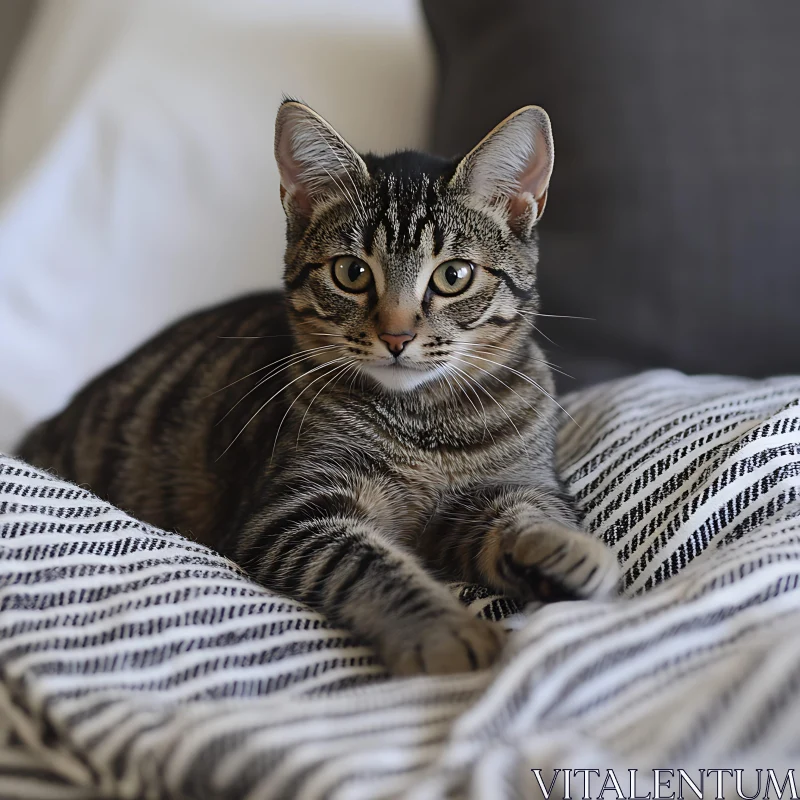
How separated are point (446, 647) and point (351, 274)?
20.3 inches

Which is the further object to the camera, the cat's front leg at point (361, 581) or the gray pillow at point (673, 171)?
the gray pillow at point (673, 171)

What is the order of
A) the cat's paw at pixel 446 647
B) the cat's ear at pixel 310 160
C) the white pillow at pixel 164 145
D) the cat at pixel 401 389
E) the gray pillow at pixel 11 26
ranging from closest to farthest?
1. the cat's paw at pixel 446 647
2. the cat at pixel 401 389
3. the cat's ear at pixel 310 160
4. the white pillow at pixel 164 145
5. the gray pillow at pixel 11 26

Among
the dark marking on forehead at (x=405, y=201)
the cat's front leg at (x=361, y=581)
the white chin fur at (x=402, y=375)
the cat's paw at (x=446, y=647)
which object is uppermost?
the dark marking on forehead at (x=405, y=201)

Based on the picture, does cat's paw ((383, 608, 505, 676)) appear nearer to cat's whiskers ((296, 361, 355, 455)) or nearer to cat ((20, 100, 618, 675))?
cat ((20, 100, 618, 675))

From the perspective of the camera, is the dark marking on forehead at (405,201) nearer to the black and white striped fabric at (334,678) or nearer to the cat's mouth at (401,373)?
the cat's mouth at (401,373)

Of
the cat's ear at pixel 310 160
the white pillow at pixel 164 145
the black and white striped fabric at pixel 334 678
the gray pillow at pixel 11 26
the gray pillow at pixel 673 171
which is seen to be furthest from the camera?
the gray pillow at pixel 11 26

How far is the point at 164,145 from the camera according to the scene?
1489 mm

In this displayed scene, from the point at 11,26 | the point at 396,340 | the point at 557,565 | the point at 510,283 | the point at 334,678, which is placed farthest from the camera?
the point at 11,26

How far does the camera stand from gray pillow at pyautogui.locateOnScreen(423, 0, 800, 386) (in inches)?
45.7

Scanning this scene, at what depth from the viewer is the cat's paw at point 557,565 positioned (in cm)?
72

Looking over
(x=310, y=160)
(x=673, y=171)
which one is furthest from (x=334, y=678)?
(x=673, y=171)

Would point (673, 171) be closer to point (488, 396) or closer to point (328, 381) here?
point (488, 396)

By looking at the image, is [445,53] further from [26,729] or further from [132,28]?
[26,729]

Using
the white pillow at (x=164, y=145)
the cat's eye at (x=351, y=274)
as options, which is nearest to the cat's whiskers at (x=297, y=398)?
the cat's eye at (x=351, y=274)
